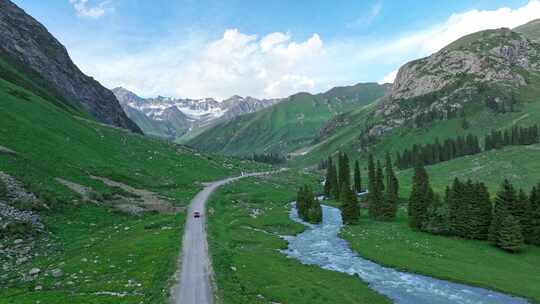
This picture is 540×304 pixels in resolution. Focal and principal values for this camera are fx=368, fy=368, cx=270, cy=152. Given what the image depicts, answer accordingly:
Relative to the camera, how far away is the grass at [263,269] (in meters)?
35.2

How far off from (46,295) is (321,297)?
2417cm

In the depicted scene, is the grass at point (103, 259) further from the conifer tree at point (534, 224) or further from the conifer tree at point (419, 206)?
the conifer tree at point (534, 224)

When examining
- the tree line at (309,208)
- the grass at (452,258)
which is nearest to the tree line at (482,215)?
the grass at (452,258)

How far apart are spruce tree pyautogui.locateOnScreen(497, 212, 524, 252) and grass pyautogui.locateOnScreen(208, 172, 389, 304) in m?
32.6

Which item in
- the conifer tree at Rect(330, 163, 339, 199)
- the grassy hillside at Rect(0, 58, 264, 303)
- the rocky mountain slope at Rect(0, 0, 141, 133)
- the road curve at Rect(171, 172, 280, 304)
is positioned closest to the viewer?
the road curve at Rect(171, 172, 280, 304)

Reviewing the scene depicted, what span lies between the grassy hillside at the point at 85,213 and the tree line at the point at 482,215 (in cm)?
4836

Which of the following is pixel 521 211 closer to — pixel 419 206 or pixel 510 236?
pixel 510 236

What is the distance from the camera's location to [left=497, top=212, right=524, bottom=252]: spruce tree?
59.4 metres

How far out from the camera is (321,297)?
35.7m

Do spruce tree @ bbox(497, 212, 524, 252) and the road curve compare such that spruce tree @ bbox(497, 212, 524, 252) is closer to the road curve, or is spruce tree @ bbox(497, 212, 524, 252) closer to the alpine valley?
the alpine valley

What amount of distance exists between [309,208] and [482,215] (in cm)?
3455

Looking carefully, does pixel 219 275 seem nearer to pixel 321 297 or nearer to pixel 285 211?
pixel 321 297

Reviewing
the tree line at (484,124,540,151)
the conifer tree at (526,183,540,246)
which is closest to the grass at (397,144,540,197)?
the tree line at (484,124,540,151)

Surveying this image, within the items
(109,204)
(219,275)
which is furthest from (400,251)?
(109,204)
